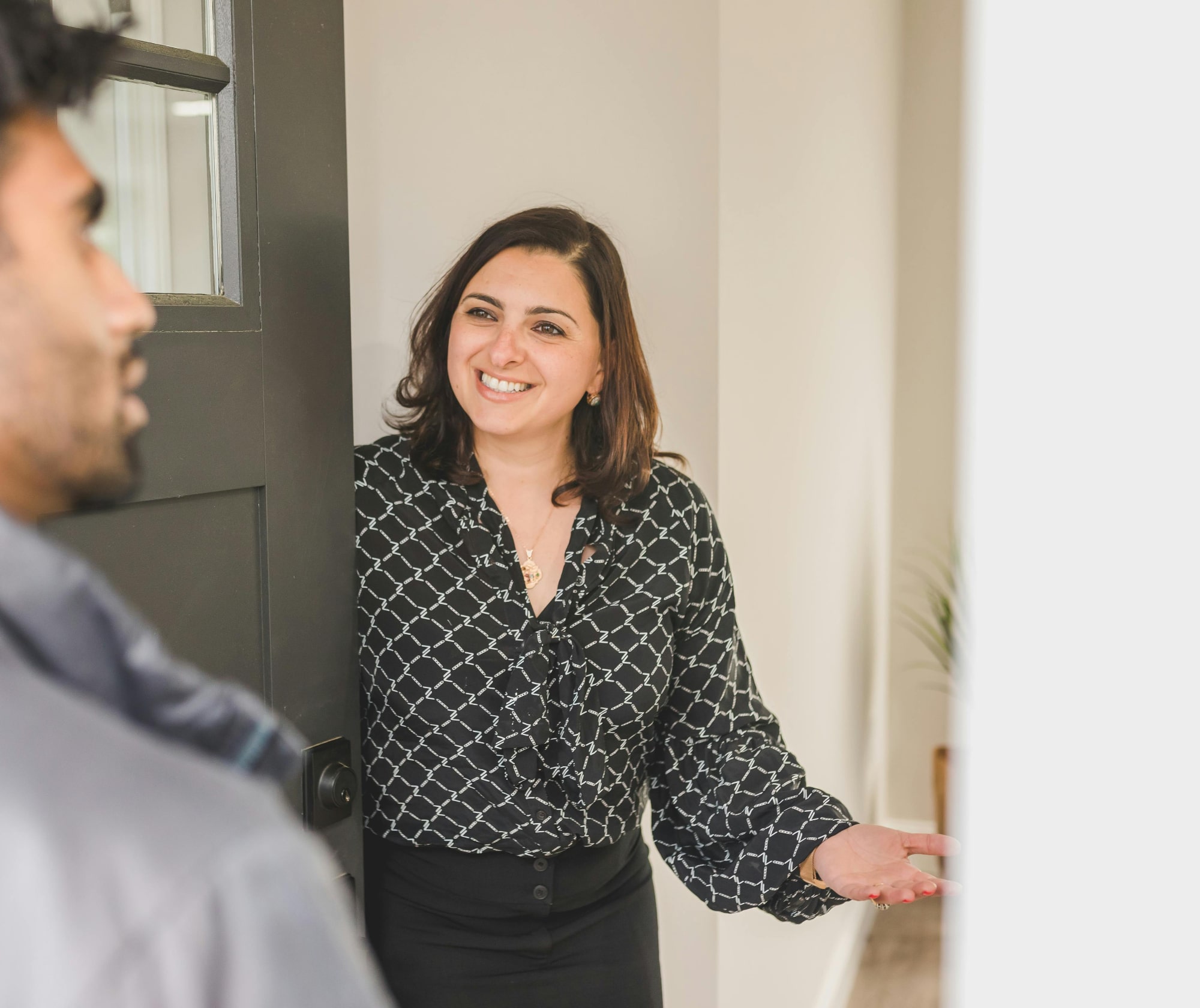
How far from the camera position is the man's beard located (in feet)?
1.67

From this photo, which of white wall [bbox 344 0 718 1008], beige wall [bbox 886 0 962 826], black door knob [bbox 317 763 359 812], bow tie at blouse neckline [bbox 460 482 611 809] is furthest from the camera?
beige wall [bbox 886 0 962 826]

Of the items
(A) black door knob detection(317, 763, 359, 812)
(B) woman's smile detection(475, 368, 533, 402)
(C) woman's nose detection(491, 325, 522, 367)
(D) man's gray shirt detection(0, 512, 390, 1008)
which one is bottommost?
(A) black door knob detection(317, 763, 359, 812)

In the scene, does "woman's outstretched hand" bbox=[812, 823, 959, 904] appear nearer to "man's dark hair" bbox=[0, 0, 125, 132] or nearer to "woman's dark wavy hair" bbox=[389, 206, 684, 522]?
"woman's dark wavy hair" bbox=[389, 206, 684, 522]

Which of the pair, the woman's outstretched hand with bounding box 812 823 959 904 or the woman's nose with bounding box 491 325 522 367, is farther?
the woman's nose with bounding box 491 325 522 367

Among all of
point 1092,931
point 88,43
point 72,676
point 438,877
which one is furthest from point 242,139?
point 1092,931

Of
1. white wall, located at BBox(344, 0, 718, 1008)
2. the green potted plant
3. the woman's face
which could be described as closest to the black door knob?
the woman's face

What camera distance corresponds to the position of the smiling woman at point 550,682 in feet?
4.57

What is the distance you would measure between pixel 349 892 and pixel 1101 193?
1212 millimetres

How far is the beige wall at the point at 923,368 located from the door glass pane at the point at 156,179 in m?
2.93

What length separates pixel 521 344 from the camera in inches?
57.4

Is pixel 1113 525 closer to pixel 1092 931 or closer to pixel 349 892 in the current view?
pixel 1092 931

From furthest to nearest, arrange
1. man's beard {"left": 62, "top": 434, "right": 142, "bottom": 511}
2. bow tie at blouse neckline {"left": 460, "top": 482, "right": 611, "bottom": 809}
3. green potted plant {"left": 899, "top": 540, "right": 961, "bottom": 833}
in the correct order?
green potted plant {"left": 899, "top": 540, "right": 961, "bottom": 833} → bow tie at blouse neckline {"left": 460, "top": 482, "right": 611, "bottom": 809} → man's beard {"left": 62, "top": 434, "right": 142, "bottom": 511}

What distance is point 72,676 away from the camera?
1.56ft

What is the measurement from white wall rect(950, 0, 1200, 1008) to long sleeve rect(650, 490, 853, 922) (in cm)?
110
